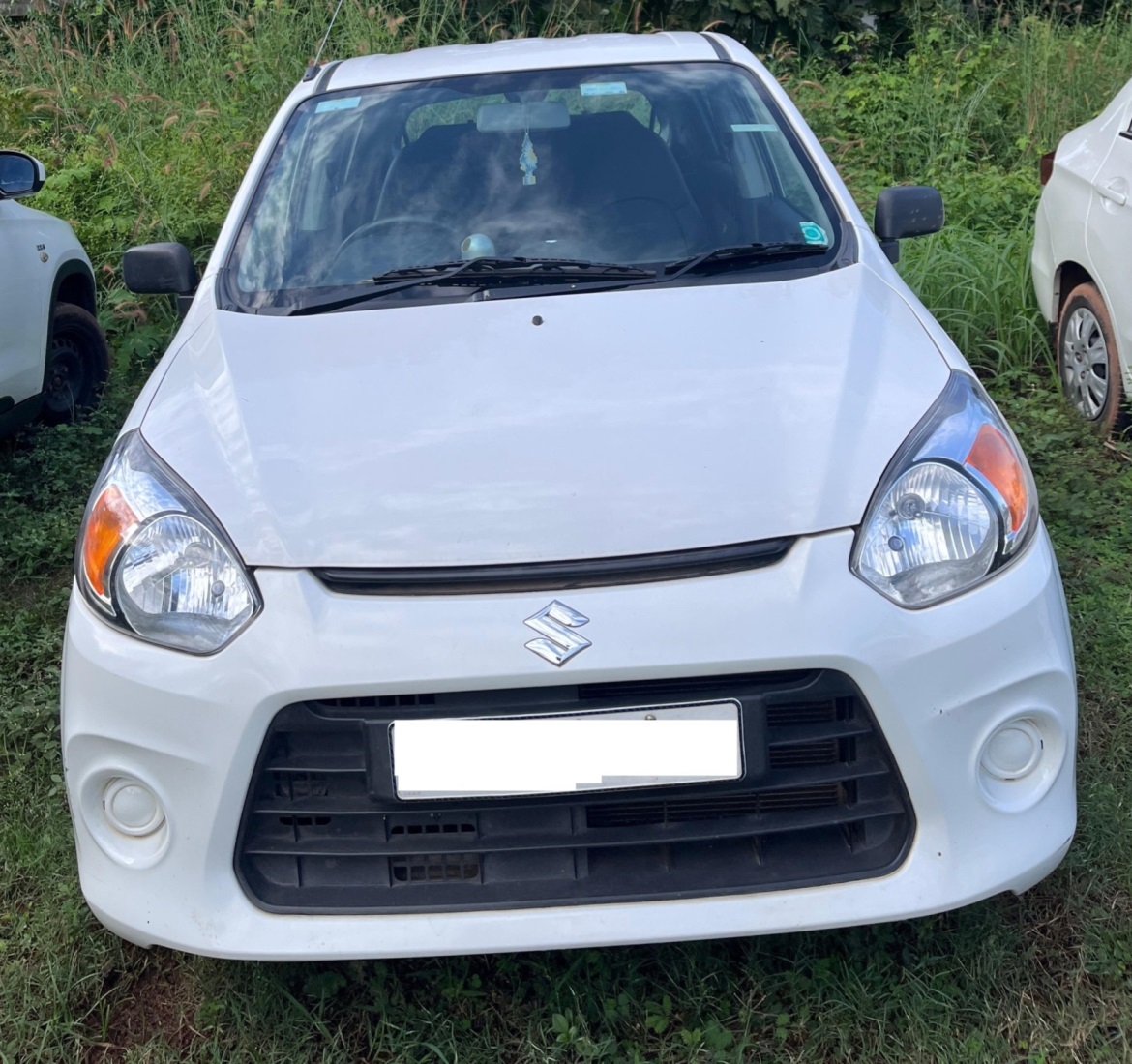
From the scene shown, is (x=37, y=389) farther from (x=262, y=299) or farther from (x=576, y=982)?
(x=576, y=982)

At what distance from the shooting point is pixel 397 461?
1.96m

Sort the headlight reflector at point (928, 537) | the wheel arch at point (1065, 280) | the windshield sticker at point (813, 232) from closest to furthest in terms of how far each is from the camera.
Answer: the headlight reflector at point (928, 537)
the windshield sticker at point (813, 232)
the wheel arch at point (1065, 280)

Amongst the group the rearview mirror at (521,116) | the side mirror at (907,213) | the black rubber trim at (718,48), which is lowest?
the side mirror at (907,213)

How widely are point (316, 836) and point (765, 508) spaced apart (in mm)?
818

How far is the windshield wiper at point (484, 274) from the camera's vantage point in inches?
99.6

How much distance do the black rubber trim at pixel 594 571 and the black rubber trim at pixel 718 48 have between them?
1.89 meters

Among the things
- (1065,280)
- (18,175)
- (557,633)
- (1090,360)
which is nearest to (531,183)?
(557,633)

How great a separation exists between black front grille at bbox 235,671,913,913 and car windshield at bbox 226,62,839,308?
1.10 meters

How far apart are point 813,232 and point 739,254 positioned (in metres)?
0.22

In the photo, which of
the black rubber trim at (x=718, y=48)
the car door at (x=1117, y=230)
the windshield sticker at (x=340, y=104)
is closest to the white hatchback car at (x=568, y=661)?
the windshield sticker at (x=340, y=104)

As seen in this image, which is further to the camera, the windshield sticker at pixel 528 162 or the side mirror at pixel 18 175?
the side mirror at pixel 18 175

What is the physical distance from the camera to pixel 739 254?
8.43 feet

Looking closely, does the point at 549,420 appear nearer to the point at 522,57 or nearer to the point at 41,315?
the point at 522,57

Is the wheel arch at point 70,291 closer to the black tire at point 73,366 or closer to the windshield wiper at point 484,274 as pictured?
the black tire at point 73,366
